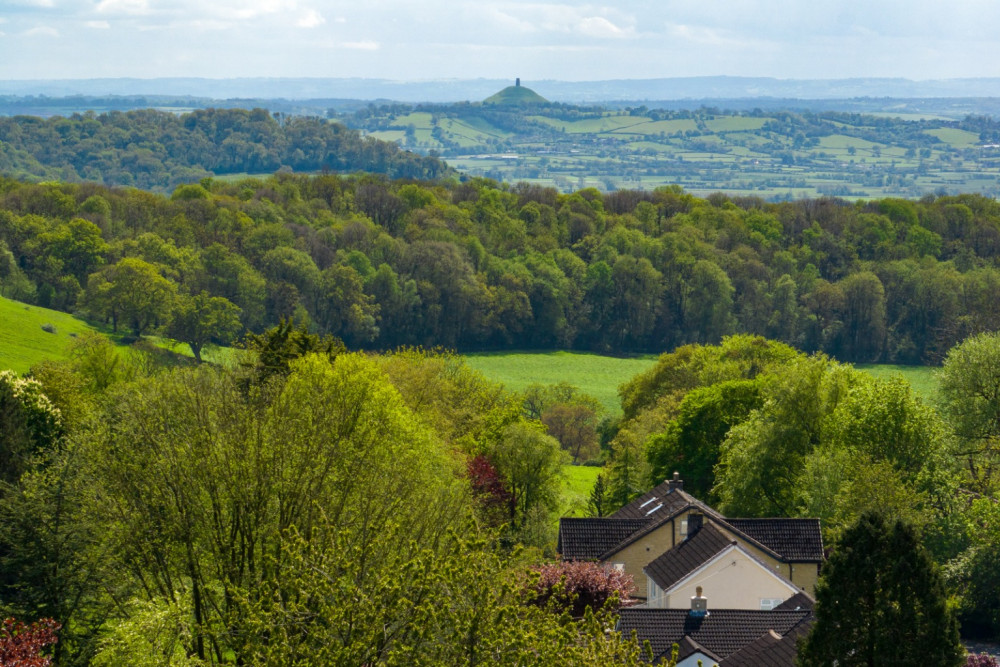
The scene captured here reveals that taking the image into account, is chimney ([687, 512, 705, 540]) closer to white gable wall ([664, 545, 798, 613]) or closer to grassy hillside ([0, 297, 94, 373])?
white gable wall ([664, 545, 798, 613])

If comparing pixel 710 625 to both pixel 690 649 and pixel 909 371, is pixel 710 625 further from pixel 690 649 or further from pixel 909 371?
A: pixel 909 371

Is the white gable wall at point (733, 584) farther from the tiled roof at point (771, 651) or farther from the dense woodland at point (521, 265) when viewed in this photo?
the dense woodland at point (521, 265)

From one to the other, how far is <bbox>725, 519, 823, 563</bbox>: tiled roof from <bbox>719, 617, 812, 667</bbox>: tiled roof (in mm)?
9203

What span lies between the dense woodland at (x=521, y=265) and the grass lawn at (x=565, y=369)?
4.43 m

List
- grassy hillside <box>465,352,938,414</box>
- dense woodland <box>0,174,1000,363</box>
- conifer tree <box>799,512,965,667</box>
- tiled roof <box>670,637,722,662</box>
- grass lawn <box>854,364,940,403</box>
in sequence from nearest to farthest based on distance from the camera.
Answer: conifer tree <box>799,512,965,667</box>, tiled roof <box>670,637,722,662</box>, grassy hillside <box>465,352,938,414</box>, grass lawn <box>854,364,940,403</box>, dense woodland <box>0,174,1000,363</box>

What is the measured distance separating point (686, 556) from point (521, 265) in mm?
97443

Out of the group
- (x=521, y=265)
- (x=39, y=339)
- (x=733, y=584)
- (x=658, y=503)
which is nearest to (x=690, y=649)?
(x=733, y=584)

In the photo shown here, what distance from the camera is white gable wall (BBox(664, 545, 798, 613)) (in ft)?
124

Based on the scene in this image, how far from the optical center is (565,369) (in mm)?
120312

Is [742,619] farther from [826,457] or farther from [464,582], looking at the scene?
[464,582]

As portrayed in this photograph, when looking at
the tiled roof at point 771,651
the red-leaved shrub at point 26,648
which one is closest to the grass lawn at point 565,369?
the tiled roof at point 771,651

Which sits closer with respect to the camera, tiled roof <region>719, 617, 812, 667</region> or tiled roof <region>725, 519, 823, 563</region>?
tiled roof <region>719, 617, 812, 667</region>

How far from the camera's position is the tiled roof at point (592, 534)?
42750 millimetres

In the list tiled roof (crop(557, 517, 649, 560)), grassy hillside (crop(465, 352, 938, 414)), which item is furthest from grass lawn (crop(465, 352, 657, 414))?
tiled roof (crop(557, 517, 649, 560))
